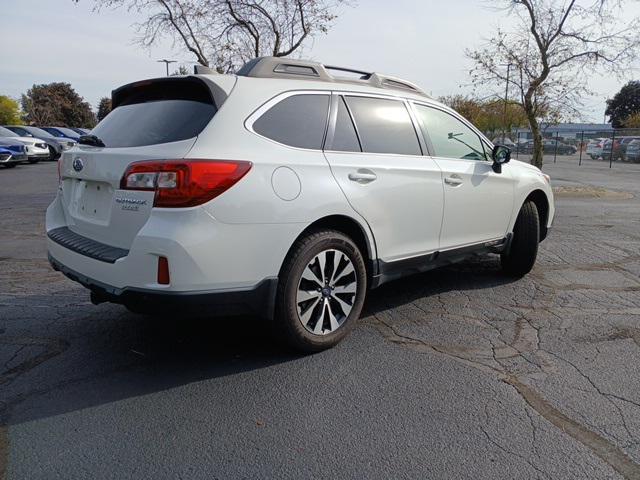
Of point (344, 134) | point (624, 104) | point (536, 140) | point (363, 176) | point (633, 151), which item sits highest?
point (624, 104)

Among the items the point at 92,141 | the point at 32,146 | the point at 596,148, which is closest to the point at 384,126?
the point at 92,141

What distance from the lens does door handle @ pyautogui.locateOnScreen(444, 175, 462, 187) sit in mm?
4426

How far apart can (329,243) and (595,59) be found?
39.3 ft

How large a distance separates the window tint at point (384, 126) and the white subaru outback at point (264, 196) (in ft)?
0.04

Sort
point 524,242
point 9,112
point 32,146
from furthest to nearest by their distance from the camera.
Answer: point 9,112, point 32,146, point 524,242

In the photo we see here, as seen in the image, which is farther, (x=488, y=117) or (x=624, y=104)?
(x=624, y=104)

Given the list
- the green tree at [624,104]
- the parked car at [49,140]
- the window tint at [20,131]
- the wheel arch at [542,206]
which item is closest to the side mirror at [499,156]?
the wheel arch at [542,206]

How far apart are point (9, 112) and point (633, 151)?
57.3 m

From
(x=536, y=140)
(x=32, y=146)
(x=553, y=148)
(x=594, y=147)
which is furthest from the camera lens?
(x=553, y=148)

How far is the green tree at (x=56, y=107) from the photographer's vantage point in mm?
58344

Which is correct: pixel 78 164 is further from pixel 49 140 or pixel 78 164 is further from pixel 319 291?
pixel 49 140

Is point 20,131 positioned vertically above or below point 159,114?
above

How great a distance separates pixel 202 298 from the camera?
9.89 ft

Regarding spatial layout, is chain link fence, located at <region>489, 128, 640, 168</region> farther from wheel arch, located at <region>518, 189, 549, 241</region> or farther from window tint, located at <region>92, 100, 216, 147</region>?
window tint, located at <region>92, 100, 216, 147</region>
